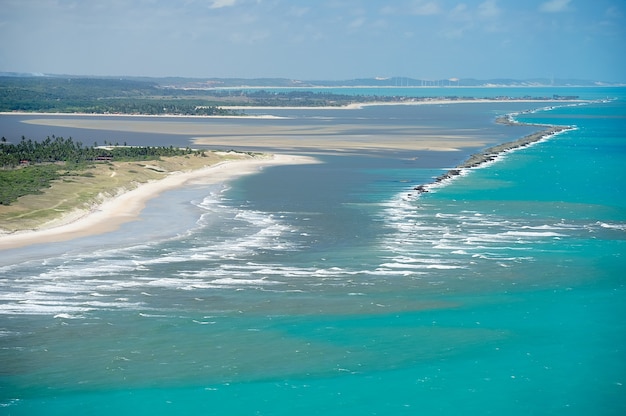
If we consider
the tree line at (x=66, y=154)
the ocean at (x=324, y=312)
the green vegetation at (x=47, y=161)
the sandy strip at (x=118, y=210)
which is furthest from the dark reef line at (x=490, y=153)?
the tree line at (x=66, y=154)

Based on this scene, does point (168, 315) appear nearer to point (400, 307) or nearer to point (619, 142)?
point (400, 307)

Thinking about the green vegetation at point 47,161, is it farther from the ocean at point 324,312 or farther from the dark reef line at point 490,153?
the dark reef line at point 490,153

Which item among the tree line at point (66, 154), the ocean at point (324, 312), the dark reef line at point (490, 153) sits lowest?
the ocean at point (324, 312)

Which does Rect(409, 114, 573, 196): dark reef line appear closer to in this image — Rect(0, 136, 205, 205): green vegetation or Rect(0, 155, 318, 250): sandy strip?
Rect(0, 155, 318, 250): sandy strip

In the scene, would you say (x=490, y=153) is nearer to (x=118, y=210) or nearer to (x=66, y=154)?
(x=66, y=154)

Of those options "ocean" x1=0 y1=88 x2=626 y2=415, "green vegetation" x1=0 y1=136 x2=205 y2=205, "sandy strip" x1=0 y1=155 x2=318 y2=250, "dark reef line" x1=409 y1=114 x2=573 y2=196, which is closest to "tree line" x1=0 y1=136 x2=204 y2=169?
"green vegetation" x1=0 y1=136 x2=205 y2=205

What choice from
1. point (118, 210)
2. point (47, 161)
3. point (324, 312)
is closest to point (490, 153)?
point (47, 161)
